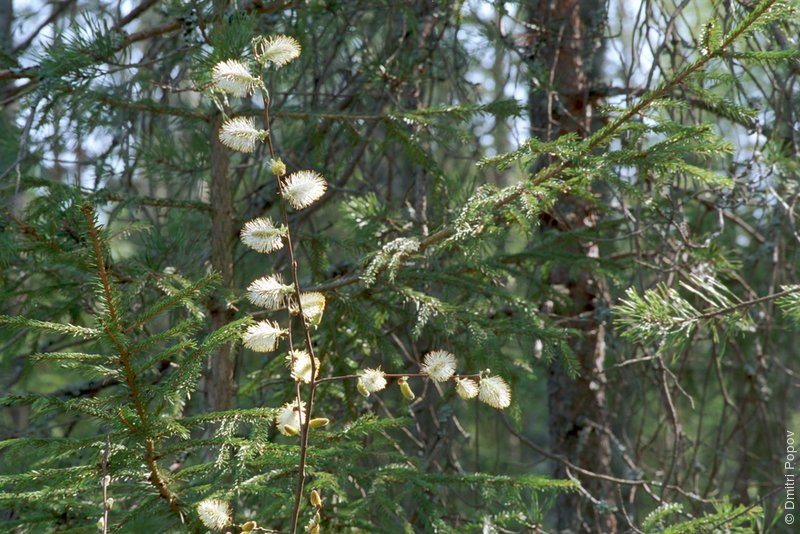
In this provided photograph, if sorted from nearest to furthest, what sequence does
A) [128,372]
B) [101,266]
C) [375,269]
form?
[101,266] < [128,372] < [375,269]

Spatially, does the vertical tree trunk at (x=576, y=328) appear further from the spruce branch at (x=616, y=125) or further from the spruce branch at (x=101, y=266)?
the spruce branch at (x=101, y=266)

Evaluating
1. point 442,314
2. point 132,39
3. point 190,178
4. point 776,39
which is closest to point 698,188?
point 776,39

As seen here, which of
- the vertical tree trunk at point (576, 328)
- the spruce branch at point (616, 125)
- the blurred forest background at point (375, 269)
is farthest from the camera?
the vertical tree trunk at point (576, 328)

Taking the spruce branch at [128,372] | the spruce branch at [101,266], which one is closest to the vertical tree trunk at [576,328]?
the spruce branch at [128,372]

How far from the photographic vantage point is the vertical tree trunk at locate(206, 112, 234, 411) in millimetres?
2311

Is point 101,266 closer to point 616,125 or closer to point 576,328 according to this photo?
point 616,125

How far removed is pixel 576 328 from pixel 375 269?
4.73ft

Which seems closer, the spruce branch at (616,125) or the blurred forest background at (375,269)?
the spruce branch at (616,125)

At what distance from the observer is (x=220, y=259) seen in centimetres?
237

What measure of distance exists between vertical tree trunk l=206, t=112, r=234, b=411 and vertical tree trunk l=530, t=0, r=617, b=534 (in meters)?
1.31

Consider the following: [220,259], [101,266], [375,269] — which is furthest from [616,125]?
[220,259]

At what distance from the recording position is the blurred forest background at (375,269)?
1.64m

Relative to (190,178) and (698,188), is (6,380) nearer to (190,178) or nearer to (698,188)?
(190,178)

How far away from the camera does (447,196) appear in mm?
2676
